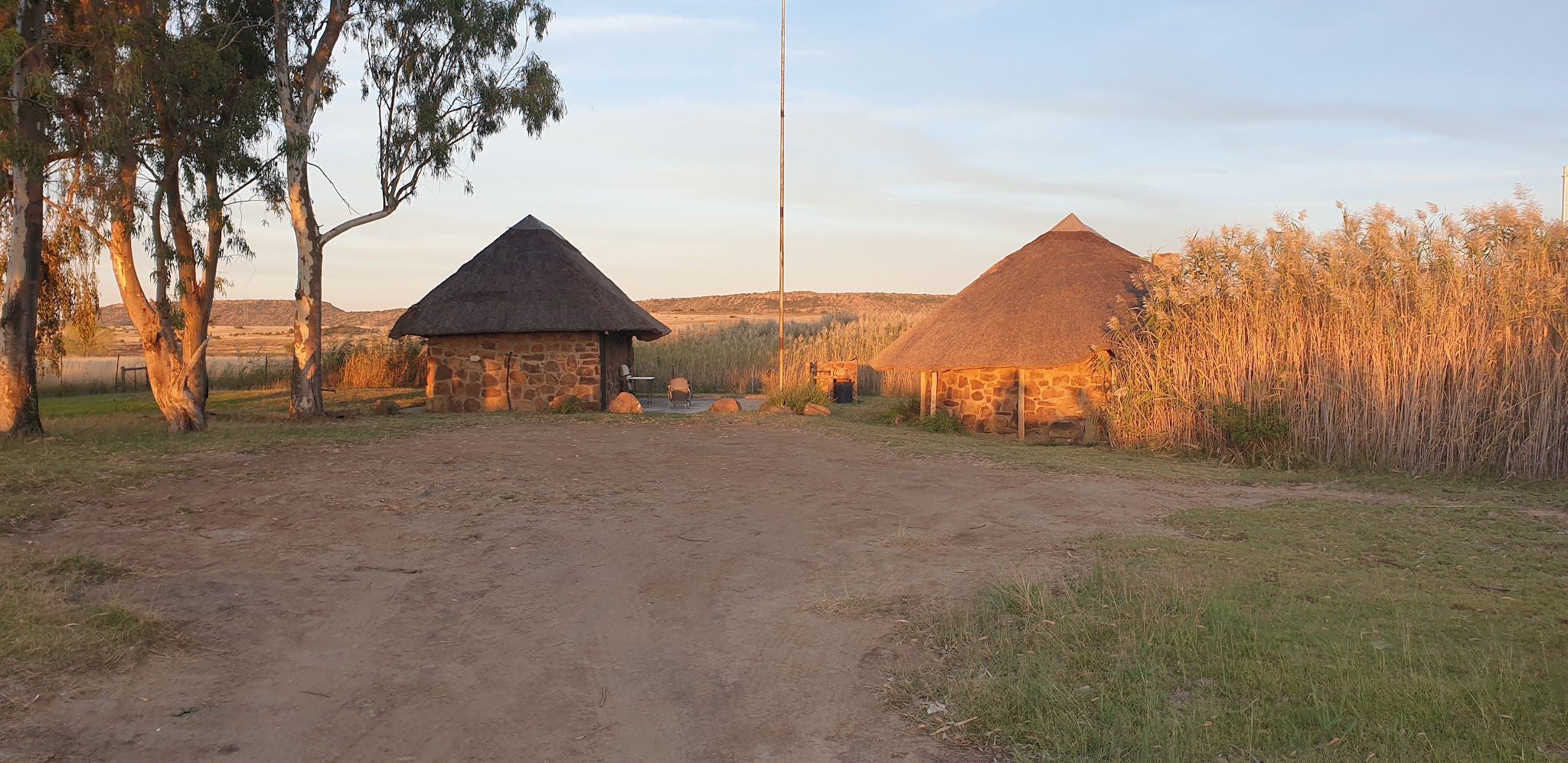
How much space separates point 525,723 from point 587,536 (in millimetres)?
3935

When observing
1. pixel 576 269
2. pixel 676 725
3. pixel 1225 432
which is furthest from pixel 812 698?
pixel 576 269

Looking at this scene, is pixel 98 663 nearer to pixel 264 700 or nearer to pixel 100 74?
pixel 264 700

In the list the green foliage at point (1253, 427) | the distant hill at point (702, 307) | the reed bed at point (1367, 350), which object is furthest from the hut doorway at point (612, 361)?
the distant hill at point (702, 307)

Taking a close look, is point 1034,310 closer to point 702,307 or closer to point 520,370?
point 520,370

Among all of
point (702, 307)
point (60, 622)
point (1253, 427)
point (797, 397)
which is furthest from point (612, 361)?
point (702, 307)

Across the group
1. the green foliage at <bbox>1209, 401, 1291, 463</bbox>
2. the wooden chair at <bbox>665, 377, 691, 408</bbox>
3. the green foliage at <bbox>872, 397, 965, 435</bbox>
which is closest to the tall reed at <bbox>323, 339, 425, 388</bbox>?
the wooden chair at <bbox>665, 377, 691, 408</bbox>

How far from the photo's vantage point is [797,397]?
20.1 meters

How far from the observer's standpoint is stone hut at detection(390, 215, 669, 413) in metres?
20.2

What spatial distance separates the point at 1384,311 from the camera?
12.5m

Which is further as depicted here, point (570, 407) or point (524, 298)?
point (524, 298)

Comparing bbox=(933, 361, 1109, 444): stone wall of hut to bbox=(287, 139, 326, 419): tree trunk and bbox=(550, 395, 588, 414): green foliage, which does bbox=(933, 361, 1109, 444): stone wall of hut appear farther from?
bbox=(287, 139, 326, 419): tree trunk

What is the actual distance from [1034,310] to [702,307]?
77.2 metres

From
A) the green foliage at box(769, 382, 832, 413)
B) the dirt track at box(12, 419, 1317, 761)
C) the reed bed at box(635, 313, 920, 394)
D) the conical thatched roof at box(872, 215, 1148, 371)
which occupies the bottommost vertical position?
the dirt track at box(12, 419, 1317, 761)

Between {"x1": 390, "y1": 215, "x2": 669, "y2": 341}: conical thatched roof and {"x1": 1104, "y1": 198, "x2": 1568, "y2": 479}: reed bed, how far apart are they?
33.1 ft
